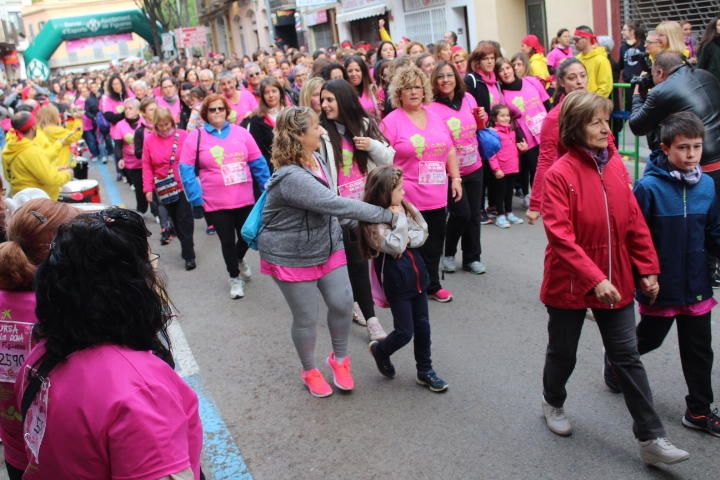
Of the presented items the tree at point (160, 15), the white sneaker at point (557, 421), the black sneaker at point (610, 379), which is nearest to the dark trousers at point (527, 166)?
the black sneaker at point (610, 379)

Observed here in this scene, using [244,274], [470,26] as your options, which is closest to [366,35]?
[470,26]

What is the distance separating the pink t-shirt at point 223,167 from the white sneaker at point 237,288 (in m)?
0.72

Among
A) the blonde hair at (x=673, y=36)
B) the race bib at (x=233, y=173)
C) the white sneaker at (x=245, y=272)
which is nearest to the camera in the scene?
the blonde hair at (x=673, y=36)

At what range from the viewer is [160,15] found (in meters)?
52.8

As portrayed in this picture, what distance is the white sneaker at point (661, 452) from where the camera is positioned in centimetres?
344

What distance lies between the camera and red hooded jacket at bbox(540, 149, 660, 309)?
3.51m

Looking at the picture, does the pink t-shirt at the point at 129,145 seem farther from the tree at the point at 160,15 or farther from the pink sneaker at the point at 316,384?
the tree at the point at 160,15

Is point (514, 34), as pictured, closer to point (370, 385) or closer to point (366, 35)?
point (366, 35)

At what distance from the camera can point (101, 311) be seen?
76.2 inches

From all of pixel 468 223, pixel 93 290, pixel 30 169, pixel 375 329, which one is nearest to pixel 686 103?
pixel 468 223

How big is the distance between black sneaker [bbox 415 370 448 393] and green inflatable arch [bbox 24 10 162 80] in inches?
2214

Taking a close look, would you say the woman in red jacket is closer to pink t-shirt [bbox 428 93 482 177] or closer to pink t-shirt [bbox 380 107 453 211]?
pink t-shirt [bbox 380 107 453 211]

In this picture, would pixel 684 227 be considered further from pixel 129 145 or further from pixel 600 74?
pixel 129 145

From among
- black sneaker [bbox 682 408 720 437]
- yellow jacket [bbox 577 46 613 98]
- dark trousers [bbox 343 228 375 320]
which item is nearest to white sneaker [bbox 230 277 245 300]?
dark trousers [bbox 343 228 375 320]
